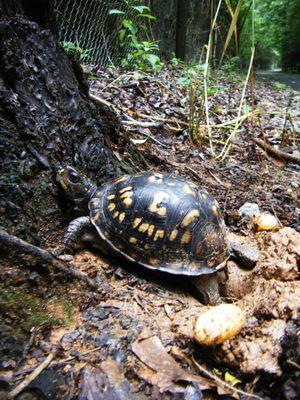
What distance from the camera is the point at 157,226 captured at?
2301mm

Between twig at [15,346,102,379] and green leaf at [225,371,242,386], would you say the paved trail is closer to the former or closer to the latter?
green leaf at [225,371,242,386]

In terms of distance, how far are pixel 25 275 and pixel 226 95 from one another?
7.49m

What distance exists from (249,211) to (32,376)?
2.36 meters

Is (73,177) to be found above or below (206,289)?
above

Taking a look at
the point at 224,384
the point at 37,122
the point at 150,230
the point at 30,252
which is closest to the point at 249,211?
the point at 150,230

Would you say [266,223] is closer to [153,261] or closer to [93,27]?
[153,261]

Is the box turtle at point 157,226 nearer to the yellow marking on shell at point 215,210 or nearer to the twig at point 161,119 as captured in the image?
the yellow marking on shell at point 215,210

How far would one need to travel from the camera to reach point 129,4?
6656 mm

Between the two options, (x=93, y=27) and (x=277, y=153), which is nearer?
(x=277, y=153)

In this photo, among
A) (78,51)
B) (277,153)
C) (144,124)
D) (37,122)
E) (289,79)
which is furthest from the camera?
(289,79)

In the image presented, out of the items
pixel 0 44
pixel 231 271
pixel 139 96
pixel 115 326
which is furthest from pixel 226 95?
pixel 115 326

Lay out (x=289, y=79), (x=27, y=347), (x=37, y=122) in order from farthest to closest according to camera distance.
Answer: (x=289, y=79), (x=37, y=122), (x=27, y=347)

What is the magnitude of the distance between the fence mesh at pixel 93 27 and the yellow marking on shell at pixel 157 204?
12.3ft

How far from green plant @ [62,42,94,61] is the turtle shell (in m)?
3.17
